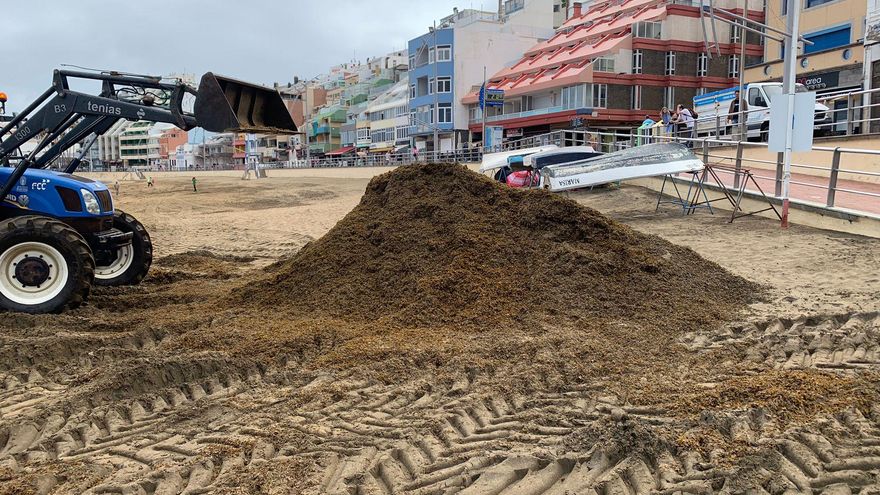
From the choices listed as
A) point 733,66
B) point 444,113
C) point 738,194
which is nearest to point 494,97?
point 444,113

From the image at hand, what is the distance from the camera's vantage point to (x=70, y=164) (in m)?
7.81

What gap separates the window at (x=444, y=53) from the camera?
196 ft

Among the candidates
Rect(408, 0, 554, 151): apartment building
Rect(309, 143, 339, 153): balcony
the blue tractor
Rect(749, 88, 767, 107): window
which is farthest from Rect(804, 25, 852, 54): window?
Rect(309, 143, 339, 153): balcony

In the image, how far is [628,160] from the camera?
1319cm

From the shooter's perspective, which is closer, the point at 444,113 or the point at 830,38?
the point at 830,38

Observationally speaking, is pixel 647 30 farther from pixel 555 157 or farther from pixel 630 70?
pixel 555 157

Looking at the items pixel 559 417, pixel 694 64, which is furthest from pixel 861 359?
pixel 694 64

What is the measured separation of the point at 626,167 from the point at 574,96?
35620 millimetres

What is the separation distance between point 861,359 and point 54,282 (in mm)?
7534

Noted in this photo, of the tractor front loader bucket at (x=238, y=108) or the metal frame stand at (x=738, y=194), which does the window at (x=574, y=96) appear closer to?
the metal frame stand at (x=738, y=194)

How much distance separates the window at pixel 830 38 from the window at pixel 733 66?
18.4 metres

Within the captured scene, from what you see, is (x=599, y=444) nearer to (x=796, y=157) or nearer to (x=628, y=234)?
(x=628, y=234)

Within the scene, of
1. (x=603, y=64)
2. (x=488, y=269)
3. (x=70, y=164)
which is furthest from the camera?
(x=603, y=64)

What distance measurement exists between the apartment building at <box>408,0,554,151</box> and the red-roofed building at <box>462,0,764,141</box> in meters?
8.00
